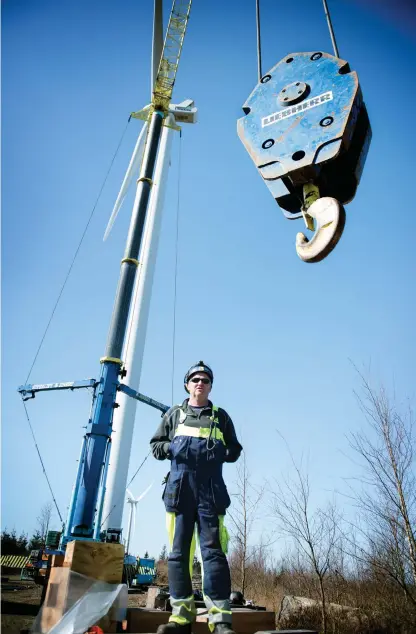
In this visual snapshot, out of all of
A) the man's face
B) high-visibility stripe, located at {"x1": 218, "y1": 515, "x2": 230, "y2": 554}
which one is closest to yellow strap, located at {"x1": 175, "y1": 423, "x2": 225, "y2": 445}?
the man's face

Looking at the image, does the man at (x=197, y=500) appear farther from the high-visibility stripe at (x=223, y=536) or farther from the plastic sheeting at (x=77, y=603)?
the plastic sheeting at (x=77, y=603)

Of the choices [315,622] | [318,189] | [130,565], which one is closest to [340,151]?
[318,189]

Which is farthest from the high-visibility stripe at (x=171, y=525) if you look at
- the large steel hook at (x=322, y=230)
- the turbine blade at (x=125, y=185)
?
the turbine blade at (x=125, y=185)

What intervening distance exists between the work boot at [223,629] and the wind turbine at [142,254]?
9.21m

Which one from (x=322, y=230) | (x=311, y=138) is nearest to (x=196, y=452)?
(x=322, y=230)

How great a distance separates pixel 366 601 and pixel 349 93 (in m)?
17.9

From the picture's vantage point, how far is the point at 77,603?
Answer: 3225 millimetres

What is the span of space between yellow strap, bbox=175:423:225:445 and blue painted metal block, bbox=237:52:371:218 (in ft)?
5.65

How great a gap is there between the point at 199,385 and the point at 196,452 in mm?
585

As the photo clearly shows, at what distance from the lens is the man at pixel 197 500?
2.76 m

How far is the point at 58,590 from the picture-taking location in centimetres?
341

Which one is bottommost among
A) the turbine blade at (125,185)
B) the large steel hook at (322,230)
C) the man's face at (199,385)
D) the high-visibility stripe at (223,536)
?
the high-visibility stripe at (223,536)

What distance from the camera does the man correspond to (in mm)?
2756

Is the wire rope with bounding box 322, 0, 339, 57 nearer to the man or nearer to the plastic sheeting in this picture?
the man
